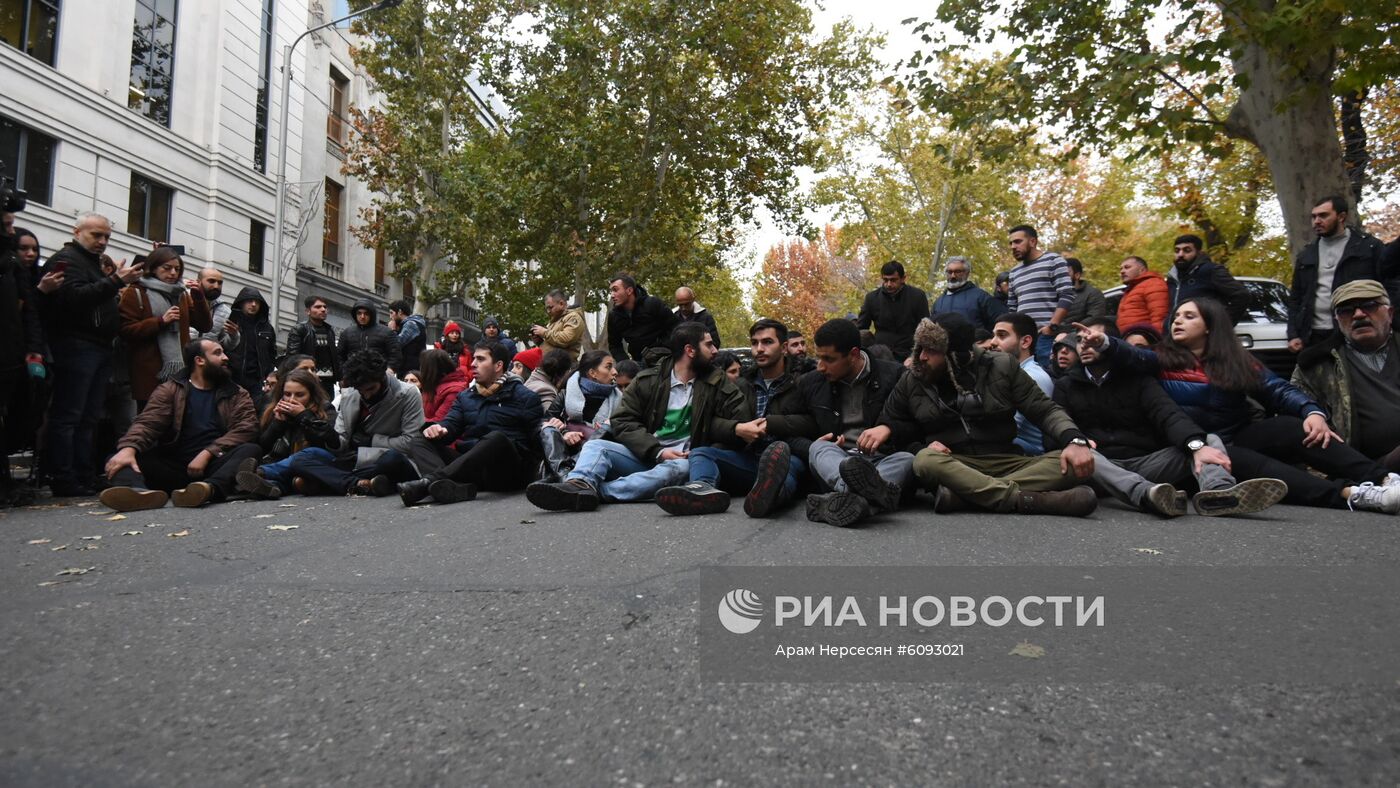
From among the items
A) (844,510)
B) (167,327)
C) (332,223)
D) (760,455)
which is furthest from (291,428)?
(332,223)

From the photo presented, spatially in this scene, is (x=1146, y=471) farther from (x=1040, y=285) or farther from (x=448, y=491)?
(x=448, y=491)

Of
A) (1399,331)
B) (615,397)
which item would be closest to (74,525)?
(615,397)

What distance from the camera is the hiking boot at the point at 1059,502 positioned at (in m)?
5.05


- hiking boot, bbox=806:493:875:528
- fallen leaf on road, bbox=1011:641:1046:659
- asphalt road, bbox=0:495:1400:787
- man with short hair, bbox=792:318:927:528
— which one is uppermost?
man with short hair, bbox=792:318:927:528

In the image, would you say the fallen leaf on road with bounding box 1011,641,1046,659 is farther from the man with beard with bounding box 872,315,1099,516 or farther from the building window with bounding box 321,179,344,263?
the building window with bounding box 321,179,344,263

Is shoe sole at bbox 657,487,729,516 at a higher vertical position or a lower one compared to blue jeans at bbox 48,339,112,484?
lower

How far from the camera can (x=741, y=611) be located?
294 cm

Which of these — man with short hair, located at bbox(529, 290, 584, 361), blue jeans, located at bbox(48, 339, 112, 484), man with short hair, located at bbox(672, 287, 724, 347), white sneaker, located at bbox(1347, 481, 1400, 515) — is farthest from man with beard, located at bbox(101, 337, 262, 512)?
white sneaker, located at bbox(1347, 481, 1400, 515)

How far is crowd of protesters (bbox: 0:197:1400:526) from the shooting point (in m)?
5.41

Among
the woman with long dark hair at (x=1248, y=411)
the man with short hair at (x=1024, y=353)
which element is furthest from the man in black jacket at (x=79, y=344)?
the woman with long dark hair at (x=1248, y=411)

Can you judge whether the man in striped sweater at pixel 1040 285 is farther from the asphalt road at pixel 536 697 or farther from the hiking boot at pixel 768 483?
the asphalt road at pixel 536 697

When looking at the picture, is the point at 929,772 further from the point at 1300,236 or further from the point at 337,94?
the point at 337,94

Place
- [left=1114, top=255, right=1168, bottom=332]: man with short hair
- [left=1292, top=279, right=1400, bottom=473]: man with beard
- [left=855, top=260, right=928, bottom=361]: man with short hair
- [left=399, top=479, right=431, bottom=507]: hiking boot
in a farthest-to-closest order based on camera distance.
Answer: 1. [left=855, top=260, right=928, bottom=361]: man with short hair
2. [left=1114, top=255, right=1168, bottom=332]: man with short hair
3. [left=399, top=479, right=431, bottom=507]: hiking boot
4. [left=1292, top=279, right=1400, bottom=473]: man with beard

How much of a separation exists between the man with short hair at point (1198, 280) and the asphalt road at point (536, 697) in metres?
4.43
